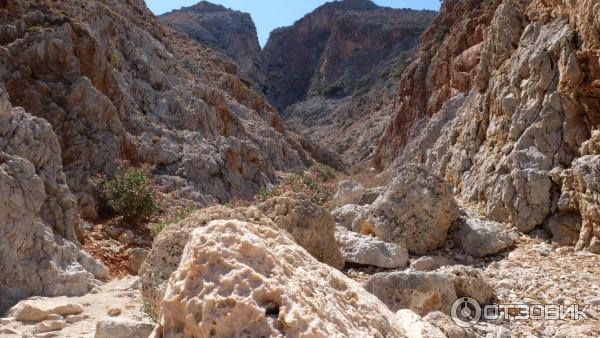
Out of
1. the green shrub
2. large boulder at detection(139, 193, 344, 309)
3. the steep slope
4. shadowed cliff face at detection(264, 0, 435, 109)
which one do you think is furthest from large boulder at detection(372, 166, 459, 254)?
shadowed cliff face at detection(264, 0, 435, 109)

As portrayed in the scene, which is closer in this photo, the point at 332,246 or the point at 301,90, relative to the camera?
the point at 332,246

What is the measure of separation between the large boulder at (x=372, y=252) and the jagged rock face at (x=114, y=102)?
5.68 m

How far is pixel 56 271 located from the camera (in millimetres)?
5957

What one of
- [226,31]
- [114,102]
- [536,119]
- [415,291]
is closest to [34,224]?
[415,291]

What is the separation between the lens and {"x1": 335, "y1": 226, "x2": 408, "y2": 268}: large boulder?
6805 millimetres

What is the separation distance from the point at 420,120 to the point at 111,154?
84.0 ft

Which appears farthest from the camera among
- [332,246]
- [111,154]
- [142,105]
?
[142,105]

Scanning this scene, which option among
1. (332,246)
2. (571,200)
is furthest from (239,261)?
(571,200)

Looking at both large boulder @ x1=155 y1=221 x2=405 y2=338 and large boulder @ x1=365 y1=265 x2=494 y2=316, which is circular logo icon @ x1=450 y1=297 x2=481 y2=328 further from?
large boulder @ x1=155 y1=221 x2=405 y2=338

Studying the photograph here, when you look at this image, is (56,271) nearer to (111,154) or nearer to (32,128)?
(32,128)

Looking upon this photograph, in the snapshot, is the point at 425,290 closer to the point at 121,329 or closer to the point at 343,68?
the point at 121,329

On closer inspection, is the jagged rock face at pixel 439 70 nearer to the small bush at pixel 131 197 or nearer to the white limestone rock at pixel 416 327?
the small bush at pixel 131 197

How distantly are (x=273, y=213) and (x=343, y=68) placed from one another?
69.2 metres

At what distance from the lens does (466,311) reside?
520 centimetres
